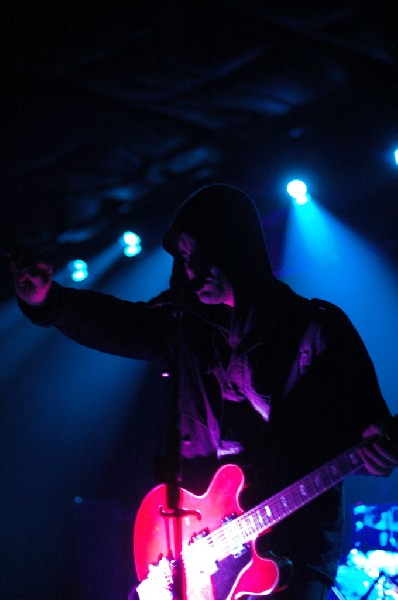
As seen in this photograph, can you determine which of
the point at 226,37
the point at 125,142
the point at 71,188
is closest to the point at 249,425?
the point at 226,37

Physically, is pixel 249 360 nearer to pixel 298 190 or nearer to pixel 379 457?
pixel 379 457

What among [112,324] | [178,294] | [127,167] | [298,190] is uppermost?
[127,167]

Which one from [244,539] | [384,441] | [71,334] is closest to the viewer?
[384,441]

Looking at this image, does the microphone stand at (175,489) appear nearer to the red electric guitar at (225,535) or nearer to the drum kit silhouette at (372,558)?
the red electric guitar at (225,535)

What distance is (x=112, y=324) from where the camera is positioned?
11.0 feet

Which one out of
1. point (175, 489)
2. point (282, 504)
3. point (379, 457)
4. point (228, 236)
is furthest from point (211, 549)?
point (228, 236)

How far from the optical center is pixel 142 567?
2652mm

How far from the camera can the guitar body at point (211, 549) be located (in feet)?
7.91

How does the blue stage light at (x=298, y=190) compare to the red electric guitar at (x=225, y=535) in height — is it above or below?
above

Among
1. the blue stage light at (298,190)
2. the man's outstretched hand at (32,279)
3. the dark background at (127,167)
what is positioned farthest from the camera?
the blue stage light at (298,190)

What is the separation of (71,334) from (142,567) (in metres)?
1.44

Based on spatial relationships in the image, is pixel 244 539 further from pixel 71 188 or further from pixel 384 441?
pixel 71 188

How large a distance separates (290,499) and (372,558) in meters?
2.88

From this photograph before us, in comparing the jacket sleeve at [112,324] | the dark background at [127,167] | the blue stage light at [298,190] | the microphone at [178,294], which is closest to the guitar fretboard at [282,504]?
the microphone at [178,294]
